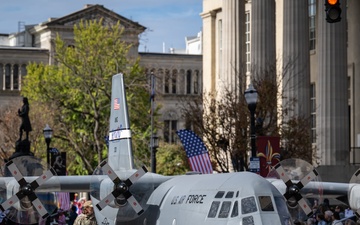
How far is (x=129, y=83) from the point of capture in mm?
82062

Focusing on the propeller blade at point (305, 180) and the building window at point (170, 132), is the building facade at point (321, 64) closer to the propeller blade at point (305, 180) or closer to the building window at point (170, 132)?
the propeller blade at point (305, 180)

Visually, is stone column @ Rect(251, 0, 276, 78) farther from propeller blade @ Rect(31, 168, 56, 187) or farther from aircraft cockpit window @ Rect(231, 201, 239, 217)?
aircraft cockpit window @ Rect(231, 201, 239, 217)

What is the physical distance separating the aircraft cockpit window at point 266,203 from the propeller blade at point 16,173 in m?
8.22

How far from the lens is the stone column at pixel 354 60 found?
192 feet

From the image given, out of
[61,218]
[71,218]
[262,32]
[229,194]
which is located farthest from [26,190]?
[262,32]

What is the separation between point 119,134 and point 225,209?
11.2 m

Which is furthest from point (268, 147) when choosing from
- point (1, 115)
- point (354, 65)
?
point (1, 115)

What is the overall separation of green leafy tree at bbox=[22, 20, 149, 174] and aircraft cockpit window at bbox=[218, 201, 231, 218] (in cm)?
5321

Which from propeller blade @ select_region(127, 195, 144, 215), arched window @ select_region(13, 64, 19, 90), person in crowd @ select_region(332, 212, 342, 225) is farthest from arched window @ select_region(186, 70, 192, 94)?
propeller blade @ select_region(127, 195, 144, 215)

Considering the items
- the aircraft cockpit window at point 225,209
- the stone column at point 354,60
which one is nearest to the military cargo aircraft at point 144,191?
the aircraft cockpit window at point 225,209

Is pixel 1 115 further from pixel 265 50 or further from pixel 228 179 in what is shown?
pixel 228 179

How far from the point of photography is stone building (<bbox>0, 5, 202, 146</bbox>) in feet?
418

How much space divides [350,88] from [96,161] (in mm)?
25563

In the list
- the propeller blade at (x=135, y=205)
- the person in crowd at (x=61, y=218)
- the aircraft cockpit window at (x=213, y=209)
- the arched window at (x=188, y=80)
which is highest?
the arched window at (x=188, y=80)
